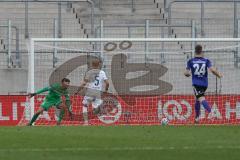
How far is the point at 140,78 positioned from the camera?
921 inches

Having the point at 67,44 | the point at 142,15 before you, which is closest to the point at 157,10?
the point at 142,15

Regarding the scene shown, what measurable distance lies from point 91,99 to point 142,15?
8880 millimetres

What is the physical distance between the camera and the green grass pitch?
11.3 m

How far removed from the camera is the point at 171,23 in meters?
28.6

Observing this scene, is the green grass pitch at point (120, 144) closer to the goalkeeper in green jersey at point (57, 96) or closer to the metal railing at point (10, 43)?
the goalkeeper in green jersey at point (57, 96)

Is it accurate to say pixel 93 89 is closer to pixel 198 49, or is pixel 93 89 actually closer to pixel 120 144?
pixel 198 49

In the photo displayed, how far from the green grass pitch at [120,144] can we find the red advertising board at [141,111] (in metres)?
5.61

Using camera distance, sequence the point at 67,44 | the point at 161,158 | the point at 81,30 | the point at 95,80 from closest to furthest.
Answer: the point at 161,158, the point at 95,80, the point at 67,44, the point at 81,30

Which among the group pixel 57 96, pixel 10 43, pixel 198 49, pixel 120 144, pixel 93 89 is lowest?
pixel 120 144

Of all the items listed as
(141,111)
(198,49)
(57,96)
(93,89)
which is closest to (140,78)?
(141,111)

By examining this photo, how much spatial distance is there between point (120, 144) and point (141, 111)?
932 cm

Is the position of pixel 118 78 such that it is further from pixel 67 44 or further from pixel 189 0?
pixel 189 0

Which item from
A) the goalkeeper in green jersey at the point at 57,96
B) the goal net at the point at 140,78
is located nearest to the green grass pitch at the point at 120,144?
the goalkeeper in green jersey at the point at 57,96

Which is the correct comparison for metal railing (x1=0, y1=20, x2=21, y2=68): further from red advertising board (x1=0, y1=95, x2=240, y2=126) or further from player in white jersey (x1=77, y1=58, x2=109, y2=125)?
player in white jersey (x1=77, y1=58, x2=109, y2=125)
